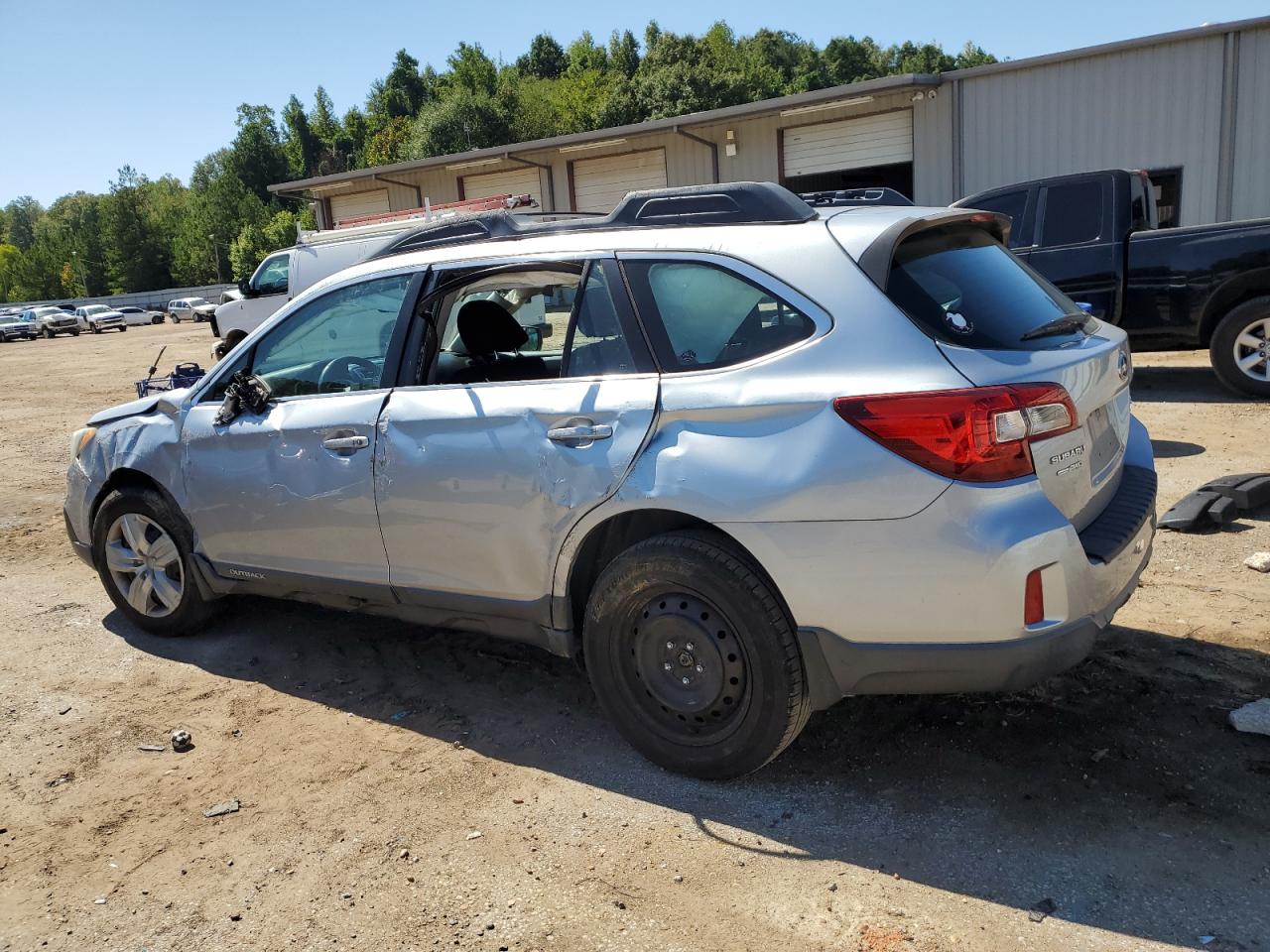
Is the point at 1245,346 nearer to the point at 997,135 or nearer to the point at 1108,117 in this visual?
the point at 1108,117

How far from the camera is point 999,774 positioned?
132 inches

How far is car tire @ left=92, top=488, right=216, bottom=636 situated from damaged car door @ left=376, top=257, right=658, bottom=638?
1515mm

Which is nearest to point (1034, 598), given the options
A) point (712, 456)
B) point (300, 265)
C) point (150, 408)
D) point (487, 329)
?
point (712, 456)

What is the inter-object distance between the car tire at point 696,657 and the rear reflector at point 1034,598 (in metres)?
0.68

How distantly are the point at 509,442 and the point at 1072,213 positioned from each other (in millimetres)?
8141

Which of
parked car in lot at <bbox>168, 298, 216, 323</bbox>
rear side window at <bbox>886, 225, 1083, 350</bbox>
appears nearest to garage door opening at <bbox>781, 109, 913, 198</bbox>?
rear side window at <bbox>886, 225, 1083, 350</bbox>

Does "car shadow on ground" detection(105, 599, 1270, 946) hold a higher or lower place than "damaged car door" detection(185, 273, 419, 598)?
lower

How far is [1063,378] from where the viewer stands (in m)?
3.04

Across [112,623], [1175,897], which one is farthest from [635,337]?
[112,623]

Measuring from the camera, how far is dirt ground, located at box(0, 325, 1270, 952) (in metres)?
2.77

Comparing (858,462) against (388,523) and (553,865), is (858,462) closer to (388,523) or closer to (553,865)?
(553,865)

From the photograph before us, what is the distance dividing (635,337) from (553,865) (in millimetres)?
1724

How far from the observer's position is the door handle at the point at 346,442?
4.02 meters

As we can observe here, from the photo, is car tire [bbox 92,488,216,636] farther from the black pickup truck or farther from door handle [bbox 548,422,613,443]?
the black pickup truck
